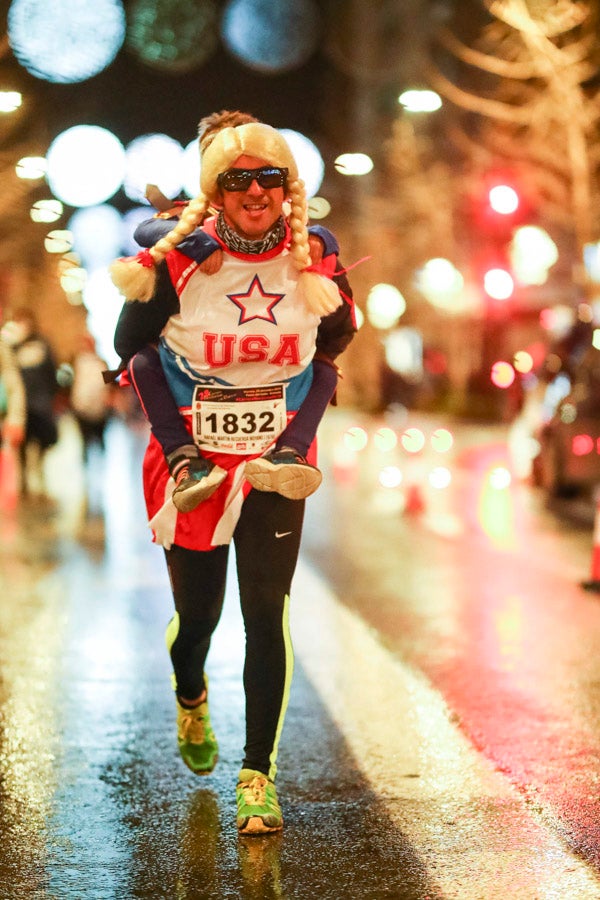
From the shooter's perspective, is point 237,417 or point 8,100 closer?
point 237,417

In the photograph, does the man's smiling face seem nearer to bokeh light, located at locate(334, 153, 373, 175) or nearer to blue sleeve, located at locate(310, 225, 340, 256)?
blue sleeve, located at locate(310, 225, 340, 256)

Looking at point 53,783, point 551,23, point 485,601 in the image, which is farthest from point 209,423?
point 551,23

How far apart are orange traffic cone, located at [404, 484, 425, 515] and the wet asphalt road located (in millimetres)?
3010

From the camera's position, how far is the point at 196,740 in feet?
16.2

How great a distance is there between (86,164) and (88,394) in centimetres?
988

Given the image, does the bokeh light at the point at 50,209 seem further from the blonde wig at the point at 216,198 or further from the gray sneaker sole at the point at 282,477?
the gray sneaker sole at the point at 282,477

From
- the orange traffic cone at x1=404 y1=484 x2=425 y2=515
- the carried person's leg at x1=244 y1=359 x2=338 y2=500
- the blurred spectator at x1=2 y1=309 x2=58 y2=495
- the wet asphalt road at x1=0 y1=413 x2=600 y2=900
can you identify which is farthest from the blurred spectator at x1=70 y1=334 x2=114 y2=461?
the carried person's leg at x1=244 y1=359 x2=338 y2=500

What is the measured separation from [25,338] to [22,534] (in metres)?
3.69

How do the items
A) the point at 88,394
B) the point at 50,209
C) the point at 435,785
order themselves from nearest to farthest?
the point at 435,785, the point at 50,209, the point at 88,394

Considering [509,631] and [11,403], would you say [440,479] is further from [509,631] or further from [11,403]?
[509,631]

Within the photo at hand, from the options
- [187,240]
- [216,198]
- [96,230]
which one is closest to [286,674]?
[187,240]

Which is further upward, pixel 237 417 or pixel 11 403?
pixel 237 417

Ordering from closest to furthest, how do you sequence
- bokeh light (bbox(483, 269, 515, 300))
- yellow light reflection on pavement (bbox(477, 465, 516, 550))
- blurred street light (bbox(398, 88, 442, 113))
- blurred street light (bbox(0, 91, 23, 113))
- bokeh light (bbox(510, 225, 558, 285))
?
yellow light reflection on pavement (bbox(477, 465, 516, 550)) → blurred street light (bbox(0, 91, 23, 113)) → blurred street light (bbox(398, 88, 442, 113)) → bokeh light (bbox(483, 269, 515, 300)) → bokeh light (bbox(510, 225, 558, 285))

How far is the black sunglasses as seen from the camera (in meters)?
4.27
